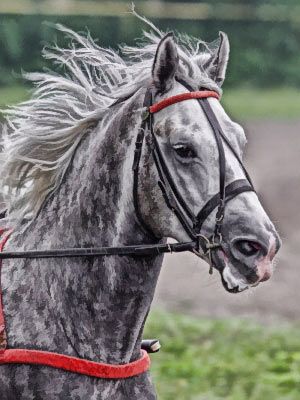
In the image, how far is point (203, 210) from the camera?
4.00 metres

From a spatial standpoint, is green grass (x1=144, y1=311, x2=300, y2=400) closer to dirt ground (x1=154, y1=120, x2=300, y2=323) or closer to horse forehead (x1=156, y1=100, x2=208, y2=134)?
dirt ground (x1=154, y1=120, x2=300, y2=323)

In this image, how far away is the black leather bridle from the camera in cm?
398

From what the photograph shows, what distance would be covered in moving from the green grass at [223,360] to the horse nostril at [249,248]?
320cm

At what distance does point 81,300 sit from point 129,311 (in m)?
0.17

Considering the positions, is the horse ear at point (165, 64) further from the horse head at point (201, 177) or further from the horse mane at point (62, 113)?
the horse mane at point (62, 113)

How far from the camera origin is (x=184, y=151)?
13.3ft

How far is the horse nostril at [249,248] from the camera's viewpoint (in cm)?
388

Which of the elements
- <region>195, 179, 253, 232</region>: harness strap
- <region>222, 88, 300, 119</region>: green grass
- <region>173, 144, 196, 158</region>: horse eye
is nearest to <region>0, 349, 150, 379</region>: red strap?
<region>195, 179, 253, 232</region>: harness strap

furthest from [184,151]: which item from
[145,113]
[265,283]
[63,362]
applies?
[265,283]

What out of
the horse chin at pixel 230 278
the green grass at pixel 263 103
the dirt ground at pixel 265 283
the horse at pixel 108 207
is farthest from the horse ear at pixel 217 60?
the green grass at pixel 263 103

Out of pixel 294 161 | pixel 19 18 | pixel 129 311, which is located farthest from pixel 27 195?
pixel 19 18

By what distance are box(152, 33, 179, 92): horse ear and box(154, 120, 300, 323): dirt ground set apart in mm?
3022

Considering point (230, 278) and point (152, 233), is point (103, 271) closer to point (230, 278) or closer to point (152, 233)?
point (152, 233)

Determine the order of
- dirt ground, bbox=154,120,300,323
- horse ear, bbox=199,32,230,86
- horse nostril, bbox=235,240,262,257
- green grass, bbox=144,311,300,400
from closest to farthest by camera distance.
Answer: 1. horse nostril, bbox=235,240,262,257
2. horse ear, bbox=199,32,230,86
3. green grass, bbox=144,311,300,400
4. dirt ground, bbox=154,120,300,323
